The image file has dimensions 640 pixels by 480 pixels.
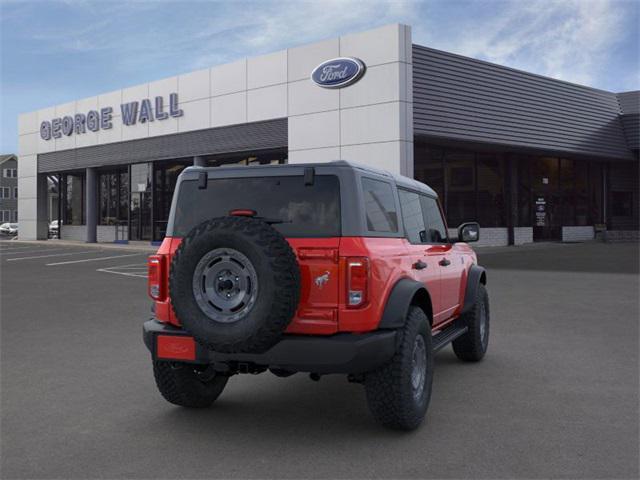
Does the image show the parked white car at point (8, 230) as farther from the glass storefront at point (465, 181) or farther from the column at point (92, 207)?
the glass storefront at point (465, 181)

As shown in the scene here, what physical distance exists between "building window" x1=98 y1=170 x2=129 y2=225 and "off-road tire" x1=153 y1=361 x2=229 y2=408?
30160 millimetres

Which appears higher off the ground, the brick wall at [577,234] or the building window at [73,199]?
the building window at [73,199]

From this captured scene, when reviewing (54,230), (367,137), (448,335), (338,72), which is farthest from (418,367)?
(54,230)

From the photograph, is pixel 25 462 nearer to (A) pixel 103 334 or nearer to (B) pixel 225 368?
(B) pixel 225 368

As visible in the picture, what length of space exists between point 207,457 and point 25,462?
42.8 inches

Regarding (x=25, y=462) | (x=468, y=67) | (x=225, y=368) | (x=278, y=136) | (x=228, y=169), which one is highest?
(x=468, y=67)

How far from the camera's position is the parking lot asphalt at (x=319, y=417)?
12.4 ft

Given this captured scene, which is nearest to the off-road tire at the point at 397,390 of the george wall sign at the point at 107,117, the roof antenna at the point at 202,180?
the roof antenna at the point at 202,180

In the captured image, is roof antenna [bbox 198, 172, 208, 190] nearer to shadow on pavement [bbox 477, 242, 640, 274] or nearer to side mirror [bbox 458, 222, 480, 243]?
side mirror [bbox 458, 222, 480, 243]

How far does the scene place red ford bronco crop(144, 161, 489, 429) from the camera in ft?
13.0

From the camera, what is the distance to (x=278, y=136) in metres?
24.5

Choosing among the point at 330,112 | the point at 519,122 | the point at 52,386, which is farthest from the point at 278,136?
the point at 52,386

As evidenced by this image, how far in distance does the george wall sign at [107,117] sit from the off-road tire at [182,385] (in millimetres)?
24686

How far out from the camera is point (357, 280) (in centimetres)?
407
